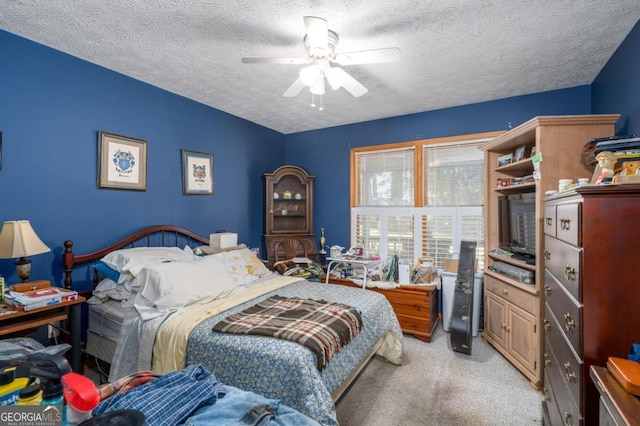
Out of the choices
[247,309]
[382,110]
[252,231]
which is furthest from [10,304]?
[382,110]

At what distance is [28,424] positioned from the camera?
0.70 metres

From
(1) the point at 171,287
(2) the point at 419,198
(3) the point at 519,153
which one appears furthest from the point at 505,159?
(1) the point at 171,287

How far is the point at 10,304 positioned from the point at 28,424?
1747 mm

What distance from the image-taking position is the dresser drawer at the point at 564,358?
49.5 inches

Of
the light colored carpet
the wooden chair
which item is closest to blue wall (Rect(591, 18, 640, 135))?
the light colored carpet

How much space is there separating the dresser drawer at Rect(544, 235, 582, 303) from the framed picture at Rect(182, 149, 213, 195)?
329 cm

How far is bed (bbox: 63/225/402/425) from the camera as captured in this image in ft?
5.05

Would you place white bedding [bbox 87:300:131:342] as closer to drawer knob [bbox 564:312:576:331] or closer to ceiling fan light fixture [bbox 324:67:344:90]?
ceiling fan light fixture [bbox 324:67:344:90]

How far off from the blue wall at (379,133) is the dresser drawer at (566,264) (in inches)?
83.8

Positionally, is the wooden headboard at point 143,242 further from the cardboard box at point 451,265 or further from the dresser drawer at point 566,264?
the dresser drawer at point 566,264

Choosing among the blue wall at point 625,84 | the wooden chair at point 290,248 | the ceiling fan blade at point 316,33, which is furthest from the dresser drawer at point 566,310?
the wooden chair at point 290,248

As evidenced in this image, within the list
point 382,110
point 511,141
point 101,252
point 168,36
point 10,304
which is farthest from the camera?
point 382,110

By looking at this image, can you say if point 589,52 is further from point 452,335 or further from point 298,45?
point 452,335

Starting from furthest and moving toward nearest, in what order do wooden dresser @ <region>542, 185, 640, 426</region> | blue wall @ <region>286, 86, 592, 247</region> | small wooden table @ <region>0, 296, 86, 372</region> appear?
blue wall @ <region>286, 86, 592, 247</region>
small wooden table @ <region>0, 296, 86, 372</region>
wooden dresser @ <region>542, 185, 640, 426</region>
